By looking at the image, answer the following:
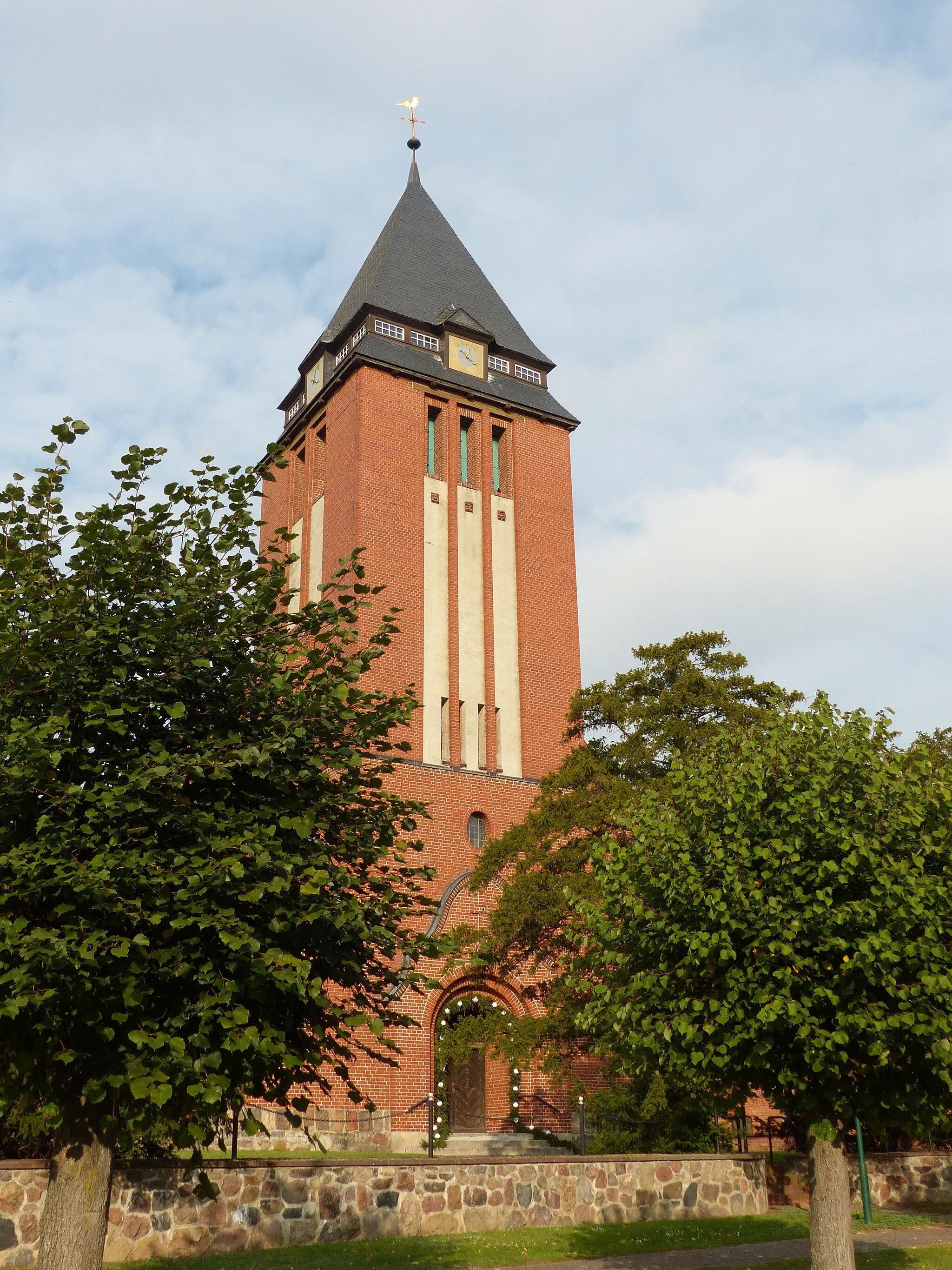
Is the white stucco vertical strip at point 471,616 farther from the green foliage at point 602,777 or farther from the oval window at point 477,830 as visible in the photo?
the green foliage at point 602,777

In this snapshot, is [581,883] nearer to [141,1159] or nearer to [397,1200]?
[397,1200]

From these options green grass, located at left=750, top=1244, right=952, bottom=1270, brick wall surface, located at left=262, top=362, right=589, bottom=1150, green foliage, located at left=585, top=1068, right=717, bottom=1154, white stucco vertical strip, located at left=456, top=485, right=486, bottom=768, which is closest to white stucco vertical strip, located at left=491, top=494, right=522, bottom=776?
brick wall surface, located at left=262, top=362, right=589, bottom=1150

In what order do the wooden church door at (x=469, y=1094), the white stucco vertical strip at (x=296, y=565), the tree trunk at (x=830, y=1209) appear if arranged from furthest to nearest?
the white stucco vertical strip at (x=296, y=565)
the wooden church door at (x=469, y=1094)
the tree trunk at (x=830, y=1209)

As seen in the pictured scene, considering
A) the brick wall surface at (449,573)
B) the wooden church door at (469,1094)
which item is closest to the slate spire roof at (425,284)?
the brick wall surface at (449,573)

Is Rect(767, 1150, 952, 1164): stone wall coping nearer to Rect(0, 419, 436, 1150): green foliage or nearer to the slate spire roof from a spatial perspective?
Rect(0, 419, 436, 1150): green foliage

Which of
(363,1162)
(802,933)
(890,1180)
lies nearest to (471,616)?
(890,1180)

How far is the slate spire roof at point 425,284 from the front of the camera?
31.3 meters

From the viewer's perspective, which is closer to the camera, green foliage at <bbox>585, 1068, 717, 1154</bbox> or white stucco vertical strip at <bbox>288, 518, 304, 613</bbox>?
green foliage at <bbox>585, 1068, 717, 1154</bbox>

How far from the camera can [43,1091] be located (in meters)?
7.73

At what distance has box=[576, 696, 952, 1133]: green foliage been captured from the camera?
9680mm

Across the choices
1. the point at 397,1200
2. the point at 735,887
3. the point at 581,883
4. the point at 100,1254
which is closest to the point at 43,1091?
the point at 100,1254

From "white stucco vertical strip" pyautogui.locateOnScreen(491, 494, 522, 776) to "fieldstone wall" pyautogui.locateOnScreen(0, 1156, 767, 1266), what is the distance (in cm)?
1181

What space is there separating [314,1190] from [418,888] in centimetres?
641

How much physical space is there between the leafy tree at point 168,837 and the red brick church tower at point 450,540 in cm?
1492
